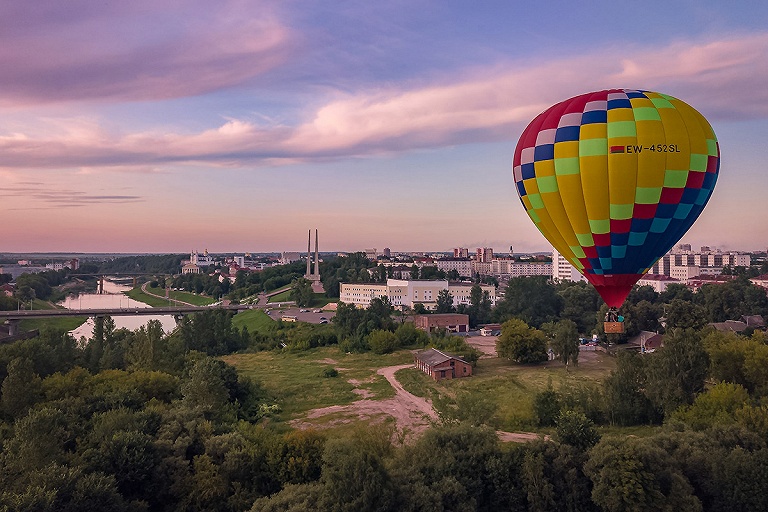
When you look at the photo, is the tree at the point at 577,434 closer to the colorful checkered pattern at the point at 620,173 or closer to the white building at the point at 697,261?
the colorful checkered pattern at the point at 620,173

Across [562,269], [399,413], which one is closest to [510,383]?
[399,413]

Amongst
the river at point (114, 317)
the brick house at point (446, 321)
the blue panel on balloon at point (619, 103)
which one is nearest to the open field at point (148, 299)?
the river at point (114, 317)

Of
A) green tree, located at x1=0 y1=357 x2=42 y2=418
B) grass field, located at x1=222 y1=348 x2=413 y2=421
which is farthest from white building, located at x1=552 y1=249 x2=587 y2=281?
green tree, located at x1=0 y1=357 x2=42 y2=418

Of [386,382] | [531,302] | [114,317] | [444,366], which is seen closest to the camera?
[386,382]

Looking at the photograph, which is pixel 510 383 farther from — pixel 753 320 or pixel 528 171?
pixel 753 320

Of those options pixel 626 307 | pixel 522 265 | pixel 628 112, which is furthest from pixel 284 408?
pixel 522 265

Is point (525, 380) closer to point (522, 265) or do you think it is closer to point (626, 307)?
point (626, 307)

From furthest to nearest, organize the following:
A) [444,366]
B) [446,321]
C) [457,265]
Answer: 1. [457,265]
2. [446,321]
3. [444,366]
